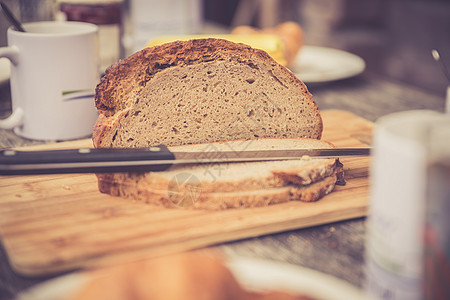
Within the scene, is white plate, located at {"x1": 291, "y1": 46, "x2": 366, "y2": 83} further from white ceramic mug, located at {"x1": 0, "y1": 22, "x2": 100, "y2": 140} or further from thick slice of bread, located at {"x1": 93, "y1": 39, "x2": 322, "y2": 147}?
white ceramic mug, located at {"x1": 0, "y1": 22, "x2": 100, "y2": 140}

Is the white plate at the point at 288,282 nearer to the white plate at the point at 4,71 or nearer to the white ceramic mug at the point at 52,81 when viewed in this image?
the white ceramic mug at the point at 52,81

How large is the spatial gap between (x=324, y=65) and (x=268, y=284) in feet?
7.63

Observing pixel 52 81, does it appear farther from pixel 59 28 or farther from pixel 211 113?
pixel 211 113

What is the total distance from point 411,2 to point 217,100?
451 cm

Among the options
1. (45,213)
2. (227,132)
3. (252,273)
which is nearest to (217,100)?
(227,132)

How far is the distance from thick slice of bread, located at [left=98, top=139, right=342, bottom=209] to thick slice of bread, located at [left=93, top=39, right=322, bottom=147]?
0.22 m

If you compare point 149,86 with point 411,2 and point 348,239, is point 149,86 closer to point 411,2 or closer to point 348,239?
point 348,239

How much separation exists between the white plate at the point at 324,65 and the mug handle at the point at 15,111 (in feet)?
4.40

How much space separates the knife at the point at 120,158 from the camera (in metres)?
1.33

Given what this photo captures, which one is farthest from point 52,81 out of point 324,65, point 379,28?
point 379,28

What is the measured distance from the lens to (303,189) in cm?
143

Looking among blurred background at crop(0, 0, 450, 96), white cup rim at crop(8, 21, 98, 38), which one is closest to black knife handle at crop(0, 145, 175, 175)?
white cup rim at crop(8, 21, 98, 38)

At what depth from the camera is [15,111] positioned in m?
2.01

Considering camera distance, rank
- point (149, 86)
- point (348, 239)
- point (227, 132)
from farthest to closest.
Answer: point (227, 132)
point (149, 86)
point (348, 239)
